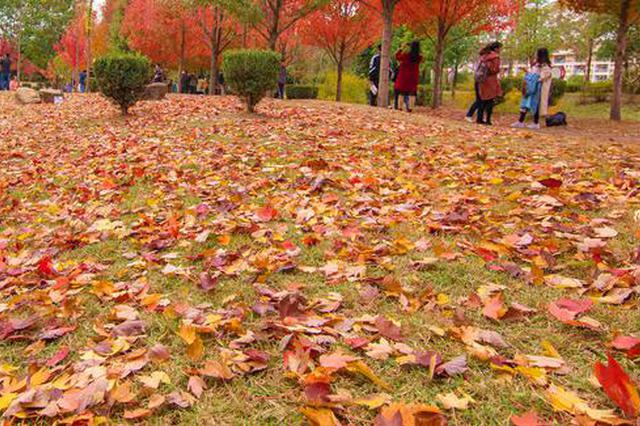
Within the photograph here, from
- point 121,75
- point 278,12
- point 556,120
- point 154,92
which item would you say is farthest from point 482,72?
point 154,92

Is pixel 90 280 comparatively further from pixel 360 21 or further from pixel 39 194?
pixel 360 21

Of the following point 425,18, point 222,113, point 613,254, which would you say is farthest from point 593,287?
point 425,18

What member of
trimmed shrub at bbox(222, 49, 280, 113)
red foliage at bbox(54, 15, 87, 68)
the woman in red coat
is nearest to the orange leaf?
trimmed shrub at bbox(222, 49, 280, 113)

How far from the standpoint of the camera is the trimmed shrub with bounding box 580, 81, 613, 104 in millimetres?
20344

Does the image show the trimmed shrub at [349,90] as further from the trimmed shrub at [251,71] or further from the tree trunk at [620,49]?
the trimmed shrub at [251,71]

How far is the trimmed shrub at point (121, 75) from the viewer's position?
31.2 ft

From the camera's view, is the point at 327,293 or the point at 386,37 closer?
the point at 327,293

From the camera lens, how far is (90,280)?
2.82 metres

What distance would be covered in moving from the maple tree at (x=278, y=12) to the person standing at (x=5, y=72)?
12.4 m

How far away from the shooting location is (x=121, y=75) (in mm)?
9500

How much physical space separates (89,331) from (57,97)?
1639cm

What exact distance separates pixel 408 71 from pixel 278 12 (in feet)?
17.3

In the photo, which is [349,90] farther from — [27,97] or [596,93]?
[27,97]

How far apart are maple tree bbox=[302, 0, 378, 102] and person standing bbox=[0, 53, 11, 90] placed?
12.8m
